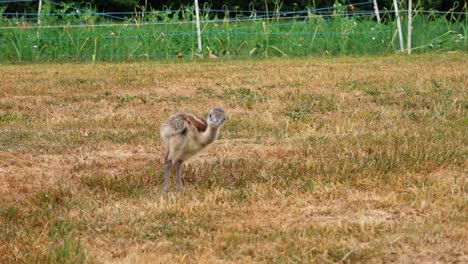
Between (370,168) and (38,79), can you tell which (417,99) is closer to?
(370,168)

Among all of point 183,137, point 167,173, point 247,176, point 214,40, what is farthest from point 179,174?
point 214,40

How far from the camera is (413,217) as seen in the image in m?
5.27

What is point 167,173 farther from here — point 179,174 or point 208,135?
point 208,135

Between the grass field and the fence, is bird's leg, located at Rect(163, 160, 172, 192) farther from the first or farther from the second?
the fence

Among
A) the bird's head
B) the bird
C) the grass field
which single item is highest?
the bird's head

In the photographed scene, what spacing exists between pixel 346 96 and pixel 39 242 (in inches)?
249

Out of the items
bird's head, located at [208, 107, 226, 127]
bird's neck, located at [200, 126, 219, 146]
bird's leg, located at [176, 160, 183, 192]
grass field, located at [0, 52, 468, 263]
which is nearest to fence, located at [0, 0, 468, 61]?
grass field, located at [0, 52, 468, 263]

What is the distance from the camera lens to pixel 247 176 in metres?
6.32

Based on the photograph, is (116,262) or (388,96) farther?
(388,96)

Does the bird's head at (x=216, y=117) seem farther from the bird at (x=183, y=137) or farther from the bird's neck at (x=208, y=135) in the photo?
Answer: the bird's neck at (x=208, y=135)

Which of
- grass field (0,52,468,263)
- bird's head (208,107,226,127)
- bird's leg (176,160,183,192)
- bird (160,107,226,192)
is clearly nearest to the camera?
grass field (0,52,468,263)

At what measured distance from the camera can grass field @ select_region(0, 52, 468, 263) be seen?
477 centimetres

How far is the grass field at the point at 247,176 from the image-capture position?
4773 mm

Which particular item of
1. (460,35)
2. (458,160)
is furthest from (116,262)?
(460,35)
